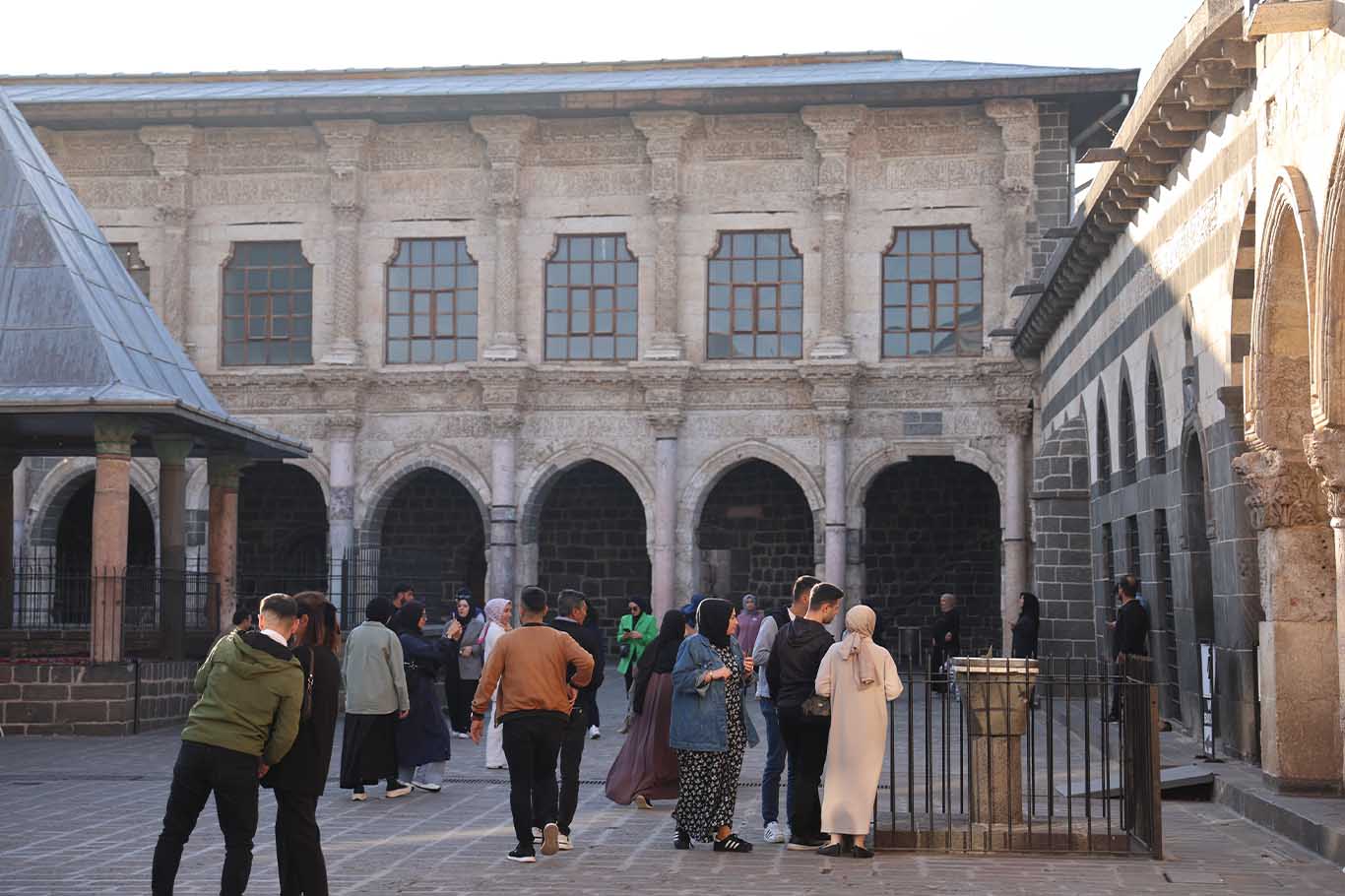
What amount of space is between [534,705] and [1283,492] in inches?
181

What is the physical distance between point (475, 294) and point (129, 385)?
11.4 meters

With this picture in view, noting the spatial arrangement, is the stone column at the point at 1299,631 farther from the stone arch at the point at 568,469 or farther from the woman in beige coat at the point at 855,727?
the stone arch at the point at 568,469

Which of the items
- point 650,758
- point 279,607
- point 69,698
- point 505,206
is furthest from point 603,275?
point 279,607

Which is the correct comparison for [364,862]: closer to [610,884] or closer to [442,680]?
[610,884]

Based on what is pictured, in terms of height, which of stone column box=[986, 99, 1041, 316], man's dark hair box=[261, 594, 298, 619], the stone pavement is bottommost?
the stone pavement

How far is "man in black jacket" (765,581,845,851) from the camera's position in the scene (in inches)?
377

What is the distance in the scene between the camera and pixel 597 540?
3061cm

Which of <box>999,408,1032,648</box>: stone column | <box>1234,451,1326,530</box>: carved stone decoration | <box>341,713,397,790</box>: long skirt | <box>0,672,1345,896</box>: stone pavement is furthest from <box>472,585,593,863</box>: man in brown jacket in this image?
<box>999,408,1032,648</box>: stone column

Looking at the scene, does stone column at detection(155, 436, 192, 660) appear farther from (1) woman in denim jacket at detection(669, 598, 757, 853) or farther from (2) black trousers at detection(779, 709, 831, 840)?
(2) black trousers at detection(779, 709, 831, 840)

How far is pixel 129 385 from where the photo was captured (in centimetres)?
1656

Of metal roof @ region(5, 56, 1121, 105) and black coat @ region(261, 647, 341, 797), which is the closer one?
black coat @ region(261, 647, 341, 797)

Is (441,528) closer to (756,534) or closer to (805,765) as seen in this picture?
(756,534)

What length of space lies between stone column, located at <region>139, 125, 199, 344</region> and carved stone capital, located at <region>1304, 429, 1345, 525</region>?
68.0 ft

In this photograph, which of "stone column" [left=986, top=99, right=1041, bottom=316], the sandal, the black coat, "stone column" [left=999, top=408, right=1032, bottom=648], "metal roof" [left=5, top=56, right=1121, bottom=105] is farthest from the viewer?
"metal roof" [left=5, top=56, right=1121, bottom=105]
